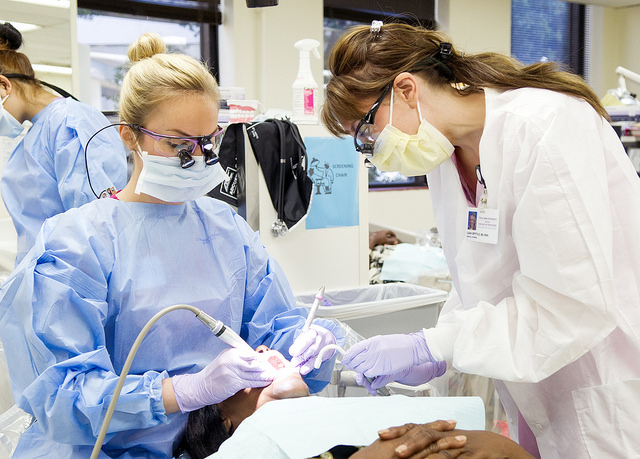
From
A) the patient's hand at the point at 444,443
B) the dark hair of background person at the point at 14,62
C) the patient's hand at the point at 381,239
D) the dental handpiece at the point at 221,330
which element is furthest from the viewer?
the patient's hand at the point at 381,239

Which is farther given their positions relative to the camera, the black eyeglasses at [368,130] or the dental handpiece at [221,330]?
the black eyeglasses at [368,130]

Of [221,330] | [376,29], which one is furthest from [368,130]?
[221,330]

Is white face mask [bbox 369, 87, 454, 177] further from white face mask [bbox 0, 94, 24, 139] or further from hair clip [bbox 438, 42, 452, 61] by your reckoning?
white face mask [bbox 0, 94, 24, 139]

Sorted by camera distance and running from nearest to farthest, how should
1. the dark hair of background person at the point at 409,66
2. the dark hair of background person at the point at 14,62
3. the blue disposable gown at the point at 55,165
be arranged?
the dark hair of background person at the point at 409,66, the blue disposable gown at the point at 55,165, the dark hair of background person at the point at 14,62

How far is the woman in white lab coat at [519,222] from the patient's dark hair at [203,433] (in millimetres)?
316

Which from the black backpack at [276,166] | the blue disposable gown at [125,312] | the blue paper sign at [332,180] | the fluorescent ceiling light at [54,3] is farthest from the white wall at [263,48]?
the blue disposable gown at [125,312]

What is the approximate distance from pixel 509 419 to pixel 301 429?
2.22ft

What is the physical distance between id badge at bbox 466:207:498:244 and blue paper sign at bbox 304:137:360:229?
1.28 m

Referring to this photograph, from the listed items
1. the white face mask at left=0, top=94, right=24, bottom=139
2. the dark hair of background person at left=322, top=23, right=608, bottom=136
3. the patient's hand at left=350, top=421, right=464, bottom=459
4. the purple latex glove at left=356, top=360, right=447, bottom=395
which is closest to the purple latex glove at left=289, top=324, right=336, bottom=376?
the purple latex glove at left=356, top=360, right=447, bottom=395

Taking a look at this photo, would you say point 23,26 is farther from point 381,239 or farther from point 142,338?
point 142,338

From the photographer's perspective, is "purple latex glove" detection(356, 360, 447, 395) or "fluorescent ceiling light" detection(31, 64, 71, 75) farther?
"fluorescent ceiling light" detection(31, 64, 71, 75)

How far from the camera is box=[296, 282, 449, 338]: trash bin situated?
2.48 m

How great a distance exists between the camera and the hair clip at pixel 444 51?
52.9 inches

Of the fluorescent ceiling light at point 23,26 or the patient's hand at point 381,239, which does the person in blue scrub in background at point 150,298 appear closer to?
the fluorescent ceiling light at point 23,26
